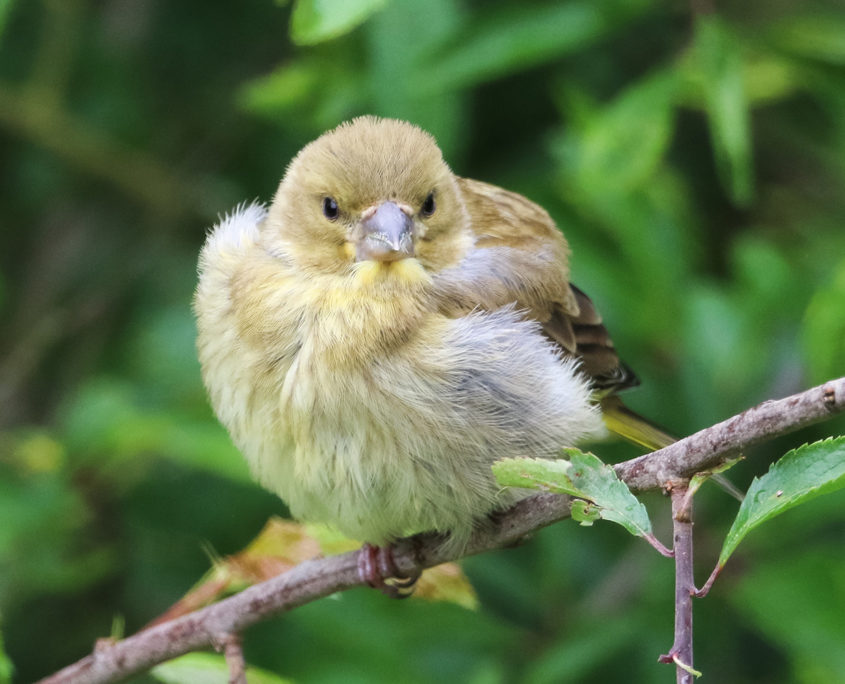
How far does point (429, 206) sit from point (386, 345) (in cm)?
42

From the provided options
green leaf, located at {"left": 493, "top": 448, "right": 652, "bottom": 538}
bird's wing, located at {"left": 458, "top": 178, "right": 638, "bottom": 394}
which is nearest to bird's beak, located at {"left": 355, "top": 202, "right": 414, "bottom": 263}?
bird's wing, located at {"left": 458, "top": 178, "right": 638, "bottom": 394}

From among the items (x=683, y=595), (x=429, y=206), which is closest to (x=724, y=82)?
(x=429, y=206)

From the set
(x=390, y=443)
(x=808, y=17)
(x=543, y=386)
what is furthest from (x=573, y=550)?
(x=808, y=17)

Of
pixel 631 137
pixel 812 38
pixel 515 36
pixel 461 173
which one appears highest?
pixel 812 38

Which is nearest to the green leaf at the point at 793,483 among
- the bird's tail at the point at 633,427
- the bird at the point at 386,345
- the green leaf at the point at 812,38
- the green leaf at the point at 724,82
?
the bird at the point at 386,345

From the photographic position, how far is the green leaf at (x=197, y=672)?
2682mm

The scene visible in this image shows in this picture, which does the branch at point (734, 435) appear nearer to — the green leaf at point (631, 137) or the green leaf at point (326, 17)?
the green leaf at point (326, 17)

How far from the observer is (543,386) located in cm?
283

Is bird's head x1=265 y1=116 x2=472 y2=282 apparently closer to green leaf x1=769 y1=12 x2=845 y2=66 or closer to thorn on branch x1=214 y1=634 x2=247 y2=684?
thorn on branch x1=214 y1=634 x2=247 y2=684

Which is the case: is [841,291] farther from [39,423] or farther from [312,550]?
[39,423]

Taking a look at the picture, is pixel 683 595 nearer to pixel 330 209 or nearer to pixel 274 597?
pixel 274 597

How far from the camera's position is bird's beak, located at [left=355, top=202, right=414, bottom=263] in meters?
2.74

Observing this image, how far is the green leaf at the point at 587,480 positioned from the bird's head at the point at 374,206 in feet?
3.01

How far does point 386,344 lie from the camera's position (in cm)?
268
